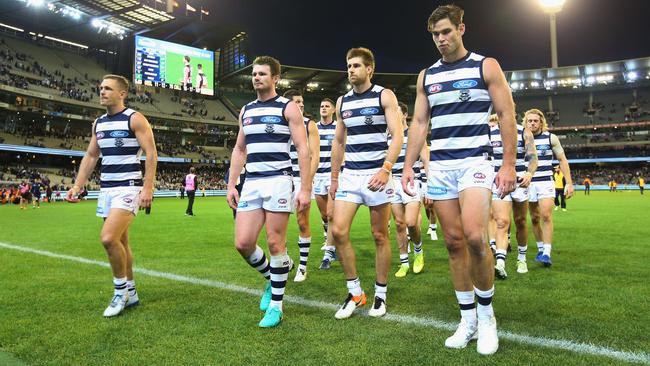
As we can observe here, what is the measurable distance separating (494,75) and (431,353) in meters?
2.24

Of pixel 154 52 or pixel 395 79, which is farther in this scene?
pixel 395 79

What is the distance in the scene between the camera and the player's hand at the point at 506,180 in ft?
11.2

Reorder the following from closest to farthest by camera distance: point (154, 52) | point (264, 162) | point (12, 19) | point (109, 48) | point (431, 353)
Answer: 1. point (431, 353)
2. point (264, 162)
3. point (154, 52)
4. point (12, 19)
5. point (109, 48)

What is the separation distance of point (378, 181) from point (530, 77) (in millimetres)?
67572

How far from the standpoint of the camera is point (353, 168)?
185 inches

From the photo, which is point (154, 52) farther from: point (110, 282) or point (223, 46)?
point (110, 282)

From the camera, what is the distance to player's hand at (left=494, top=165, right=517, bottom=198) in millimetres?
3410

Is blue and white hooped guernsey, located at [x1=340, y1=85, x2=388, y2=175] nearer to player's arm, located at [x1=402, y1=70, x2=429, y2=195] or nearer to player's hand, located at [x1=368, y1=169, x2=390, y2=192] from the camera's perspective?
player's hand, located at [x1=368, y1=169, x2=390, y2=192]

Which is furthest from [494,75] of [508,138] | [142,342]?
[142,342]

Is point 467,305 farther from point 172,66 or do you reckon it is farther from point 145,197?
point 172,66

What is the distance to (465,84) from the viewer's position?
143 inches

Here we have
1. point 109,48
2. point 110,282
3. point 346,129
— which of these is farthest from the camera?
point 109,48

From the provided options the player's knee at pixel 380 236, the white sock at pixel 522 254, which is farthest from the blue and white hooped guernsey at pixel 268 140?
the white sock at pixel 522 254

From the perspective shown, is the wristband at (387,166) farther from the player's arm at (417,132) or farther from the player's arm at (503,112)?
the player's arm at (503,112)
